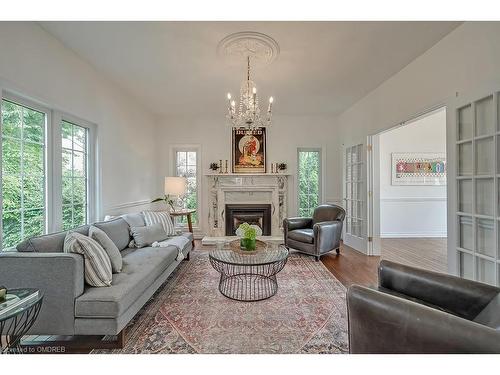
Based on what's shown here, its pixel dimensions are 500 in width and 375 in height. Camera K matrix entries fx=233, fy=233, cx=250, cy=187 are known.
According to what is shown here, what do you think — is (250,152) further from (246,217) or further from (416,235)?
(416,235)

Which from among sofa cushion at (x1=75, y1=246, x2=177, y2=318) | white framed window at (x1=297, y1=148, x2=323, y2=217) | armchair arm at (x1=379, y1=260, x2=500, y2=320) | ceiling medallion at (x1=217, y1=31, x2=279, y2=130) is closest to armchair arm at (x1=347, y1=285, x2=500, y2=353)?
armchair arm at (x1=379, y1=260, x2=500, y2=320)

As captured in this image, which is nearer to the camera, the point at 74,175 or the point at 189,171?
the point at 74,175

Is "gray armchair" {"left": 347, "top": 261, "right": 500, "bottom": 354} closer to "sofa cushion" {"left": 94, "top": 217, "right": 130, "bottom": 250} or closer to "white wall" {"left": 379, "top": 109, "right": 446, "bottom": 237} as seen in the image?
"sofa cushion" {"left": 94, "top": 217, "right": 130, "bottom": 250}

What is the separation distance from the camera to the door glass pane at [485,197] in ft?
6.38

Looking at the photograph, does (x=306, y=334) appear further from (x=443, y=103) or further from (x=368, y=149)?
(x=368, y=149)

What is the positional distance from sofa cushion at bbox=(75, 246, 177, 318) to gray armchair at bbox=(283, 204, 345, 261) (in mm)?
2164

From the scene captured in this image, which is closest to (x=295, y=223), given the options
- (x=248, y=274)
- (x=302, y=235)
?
(x=302, y=235)

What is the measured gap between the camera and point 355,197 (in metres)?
4.54

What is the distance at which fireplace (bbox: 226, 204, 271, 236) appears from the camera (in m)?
5.13

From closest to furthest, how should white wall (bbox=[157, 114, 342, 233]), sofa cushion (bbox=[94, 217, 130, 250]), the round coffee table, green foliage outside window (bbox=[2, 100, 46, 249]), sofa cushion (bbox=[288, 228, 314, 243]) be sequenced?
1. green foliage outside window (bbox=[2, 100, 46, 249])
2. the round coffee table
3. sofa cushion (bbox=[94, 217, 130, 250])
4. sofa cushion (bbox=[288, 228, 314, 243])
5. white wall (bbox=[157, 114, 342, 233])

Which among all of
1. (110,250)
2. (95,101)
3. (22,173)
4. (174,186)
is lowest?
(110,250)

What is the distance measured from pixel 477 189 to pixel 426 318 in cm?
173

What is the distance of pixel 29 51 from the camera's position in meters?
2.14

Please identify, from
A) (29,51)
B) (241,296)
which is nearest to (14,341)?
(241,296)
